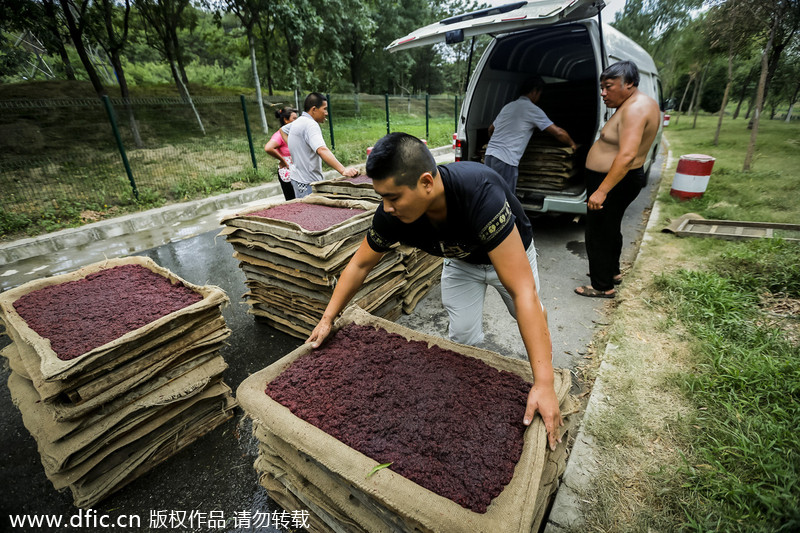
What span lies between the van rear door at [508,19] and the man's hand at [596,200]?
1638mm

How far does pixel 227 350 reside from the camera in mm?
3291

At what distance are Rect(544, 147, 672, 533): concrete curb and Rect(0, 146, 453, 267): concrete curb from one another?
7369mm

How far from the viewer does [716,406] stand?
2.24 meters

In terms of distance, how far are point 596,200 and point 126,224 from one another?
7.36 m

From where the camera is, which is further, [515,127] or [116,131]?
[116,131]

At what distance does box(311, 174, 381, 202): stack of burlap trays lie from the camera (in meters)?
4.07

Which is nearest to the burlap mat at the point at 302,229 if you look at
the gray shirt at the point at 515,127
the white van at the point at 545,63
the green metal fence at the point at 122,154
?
the gray shirt at the point at 515,127

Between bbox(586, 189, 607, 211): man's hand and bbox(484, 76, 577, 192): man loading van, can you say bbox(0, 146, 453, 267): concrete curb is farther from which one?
bbox(586, 189, 607, 211): man's hand

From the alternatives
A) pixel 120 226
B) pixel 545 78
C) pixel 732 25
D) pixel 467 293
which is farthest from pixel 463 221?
pixel 732 25

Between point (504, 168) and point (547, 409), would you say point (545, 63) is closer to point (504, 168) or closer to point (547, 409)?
point (504, 168)

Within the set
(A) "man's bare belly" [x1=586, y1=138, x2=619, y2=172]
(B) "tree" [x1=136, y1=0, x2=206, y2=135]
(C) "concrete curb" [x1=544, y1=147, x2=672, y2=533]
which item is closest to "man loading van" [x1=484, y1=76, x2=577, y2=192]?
(A) "man's bare belly" [x1=586, y1=138, x2=619, y2=172]

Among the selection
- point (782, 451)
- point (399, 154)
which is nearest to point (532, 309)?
point (399, 154)

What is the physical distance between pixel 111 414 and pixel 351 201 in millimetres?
2550

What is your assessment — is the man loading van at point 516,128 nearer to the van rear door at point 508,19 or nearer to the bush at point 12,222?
the van rear door at point 508,19
